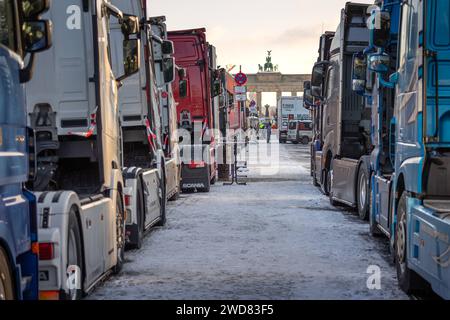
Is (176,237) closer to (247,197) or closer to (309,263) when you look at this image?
(309,263)

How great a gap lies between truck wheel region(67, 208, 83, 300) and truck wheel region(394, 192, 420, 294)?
2947mm

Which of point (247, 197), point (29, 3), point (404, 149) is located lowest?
point (247, 197)

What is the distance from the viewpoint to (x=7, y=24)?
562 centimetres

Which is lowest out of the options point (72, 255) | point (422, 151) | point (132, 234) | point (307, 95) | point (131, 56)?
point (132, 234)

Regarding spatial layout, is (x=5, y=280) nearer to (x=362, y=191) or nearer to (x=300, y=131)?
(x=362, y=191)

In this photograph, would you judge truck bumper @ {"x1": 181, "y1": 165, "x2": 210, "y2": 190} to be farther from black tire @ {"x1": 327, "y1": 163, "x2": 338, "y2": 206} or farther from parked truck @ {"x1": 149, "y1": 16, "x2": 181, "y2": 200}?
black tire @ {"x1": 327, "y1": 163, "x2": 338, "y2": 206}

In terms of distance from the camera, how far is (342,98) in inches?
683

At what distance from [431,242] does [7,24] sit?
3.59m

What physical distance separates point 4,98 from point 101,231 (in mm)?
3244

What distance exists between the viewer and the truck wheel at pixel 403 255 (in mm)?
8117

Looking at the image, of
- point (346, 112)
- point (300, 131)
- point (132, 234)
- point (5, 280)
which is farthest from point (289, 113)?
point (5, 280)

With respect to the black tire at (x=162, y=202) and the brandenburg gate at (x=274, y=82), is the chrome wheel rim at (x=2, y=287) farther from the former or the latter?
the brandenburg gate at (x=274, y=82)
